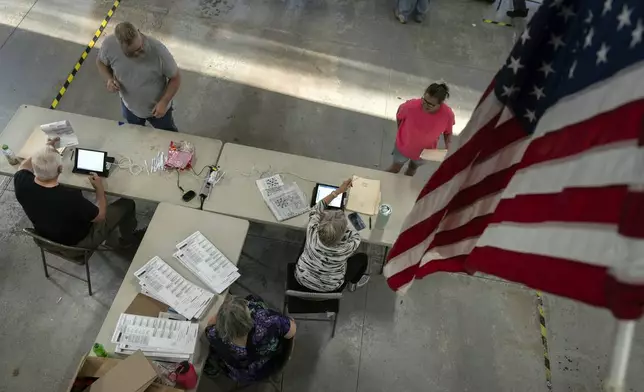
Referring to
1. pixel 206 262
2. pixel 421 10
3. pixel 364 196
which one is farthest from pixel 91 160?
pixel 421 10

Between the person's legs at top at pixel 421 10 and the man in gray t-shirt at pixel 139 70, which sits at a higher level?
the man in gray t-shirt at pixel 139 70

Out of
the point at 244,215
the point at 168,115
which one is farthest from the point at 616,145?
the point at 168,115

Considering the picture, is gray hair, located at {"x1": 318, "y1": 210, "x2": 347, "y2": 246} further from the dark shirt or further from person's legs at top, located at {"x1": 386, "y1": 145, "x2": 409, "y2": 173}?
the dark shirt

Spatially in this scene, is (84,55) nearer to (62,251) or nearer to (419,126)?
(62,251)

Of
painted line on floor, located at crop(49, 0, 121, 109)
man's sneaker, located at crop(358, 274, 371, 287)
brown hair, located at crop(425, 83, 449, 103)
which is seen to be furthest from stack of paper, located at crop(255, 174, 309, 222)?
painted line on floor, located at crop(49, 0, 121, 109)

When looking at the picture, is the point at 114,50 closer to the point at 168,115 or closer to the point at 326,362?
the point at 168,115

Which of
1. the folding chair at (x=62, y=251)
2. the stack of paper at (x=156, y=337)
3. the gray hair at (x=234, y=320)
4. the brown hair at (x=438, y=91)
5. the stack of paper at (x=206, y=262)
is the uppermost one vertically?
the brown hair at (x=438, y=91)

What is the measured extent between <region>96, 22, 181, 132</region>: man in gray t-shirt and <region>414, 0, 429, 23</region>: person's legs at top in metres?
4.26

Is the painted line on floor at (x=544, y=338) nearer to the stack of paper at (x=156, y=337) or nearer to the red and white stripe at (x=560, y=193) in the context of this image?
the red and white stripe at (x=560, y=193)

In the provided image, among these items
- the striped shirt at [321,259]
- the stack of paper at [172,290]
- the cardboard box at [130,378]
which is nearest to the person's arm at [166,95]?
the stack of paper at [172,290]

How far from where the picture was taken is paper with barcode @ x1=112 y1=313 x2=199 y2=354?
3383mm

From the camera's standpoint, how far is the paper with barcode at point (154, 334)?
3.38 m

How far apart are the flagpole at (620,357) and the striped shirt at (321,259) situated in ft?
7.09

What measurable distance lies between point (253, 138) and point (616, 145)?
4.62 metres
